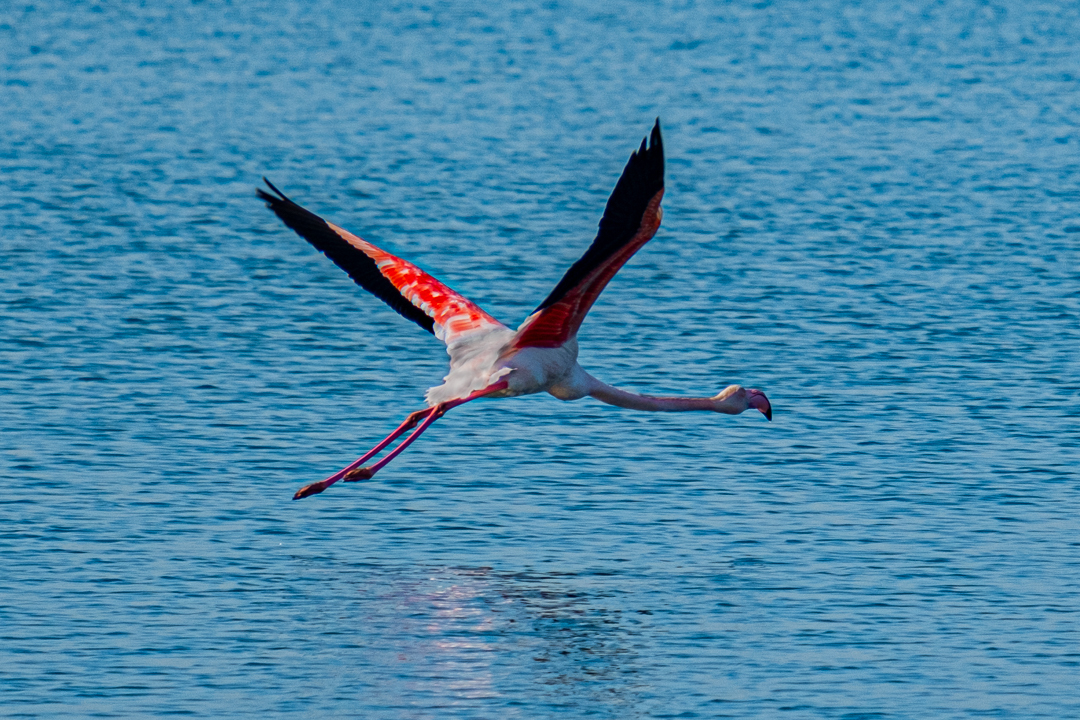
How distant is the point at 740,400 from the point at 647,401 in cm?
63

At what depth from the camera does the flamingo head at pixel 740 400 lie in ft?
47.8

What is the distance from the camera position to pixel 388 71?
145 ft

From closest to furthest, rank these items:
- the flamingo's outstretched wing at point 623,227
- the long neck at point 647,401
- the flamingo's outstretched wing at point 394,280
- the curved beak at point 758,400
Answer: the flamingo's outstretched wing at point 623,227 < the curved beak at point 758,400 < the long neck at point 647,401 < the flamingo's outstretched wing at point 394,280

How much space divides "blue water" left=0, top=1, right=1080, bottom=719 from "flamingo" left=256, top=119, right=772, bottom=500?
0.79 meters

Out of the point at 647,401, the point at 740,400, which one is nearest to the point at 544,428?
the point at 647,401

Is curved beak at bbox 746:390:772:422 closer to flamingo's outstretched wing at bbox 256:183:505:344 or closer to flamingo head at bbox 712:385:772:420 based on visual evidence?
flamingo head at bbox 712:385:772:420

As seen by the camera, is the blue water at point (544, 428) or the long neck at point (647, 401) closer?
the blue water at point (544, 428)

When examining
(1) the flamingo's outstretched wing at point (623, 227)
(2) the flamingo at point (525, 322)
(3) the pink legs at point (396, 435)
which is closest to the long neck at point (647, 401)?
(2) the flamingo at point (525, 322)

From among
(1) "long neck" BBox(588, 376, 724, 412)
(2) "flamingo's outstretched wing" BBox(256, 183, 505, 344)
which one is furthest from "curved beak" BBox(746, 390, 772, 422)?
(2) "flamingo's outstretched wing" BBox(256, 183, 505, 344)

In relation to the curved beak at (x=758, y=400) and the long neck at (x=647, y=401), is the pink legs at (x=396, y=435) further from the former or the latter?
the curved beak at (x=758, y=400)

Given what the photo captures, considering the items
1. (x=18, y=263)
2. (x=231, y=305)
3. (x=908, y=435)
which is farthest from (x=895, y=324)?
(x=18, y=263)

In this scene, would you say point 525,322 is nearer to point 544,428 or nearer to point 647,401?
point 647,401

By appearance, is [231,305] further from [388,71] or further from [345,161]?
[388,71]

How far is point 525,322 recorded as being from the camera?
45.9ft
